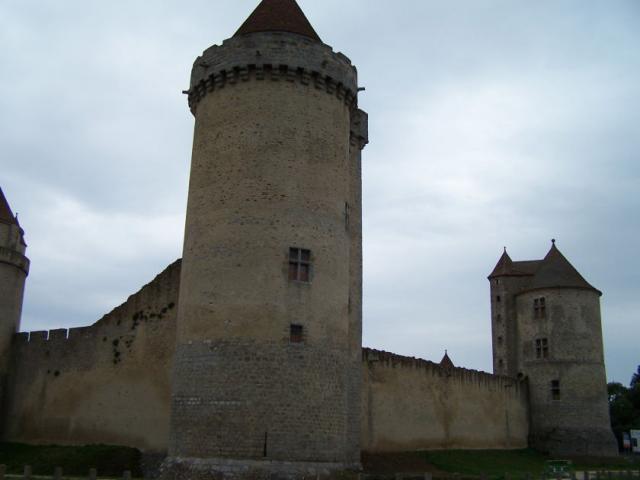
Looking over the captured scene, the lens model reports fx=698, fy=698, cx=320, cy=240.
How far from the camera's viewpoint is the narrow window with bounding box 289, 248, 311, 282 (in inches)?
818

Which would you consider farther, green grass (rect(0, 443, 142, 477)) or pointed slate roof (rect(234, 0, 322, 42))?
green grass (rect(0, 443, 142, 477))

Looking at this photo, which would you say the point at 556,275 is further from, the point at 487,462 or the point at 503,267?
the point at 487,462

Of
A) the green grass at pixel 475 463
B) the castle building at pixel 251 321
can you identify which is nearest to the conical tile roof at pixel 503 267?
the green grass at pixel 475 463

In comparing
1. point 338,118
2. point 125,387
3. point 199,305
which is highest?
point 338,118

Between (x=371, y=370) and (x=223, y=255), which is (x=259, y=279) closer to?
(x=223, y=255)

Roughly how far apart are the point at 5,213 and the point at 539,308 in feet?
105

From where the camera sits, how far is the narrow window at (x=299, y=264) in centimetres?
2078

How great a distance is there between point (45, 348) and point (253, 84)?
54.5 feet

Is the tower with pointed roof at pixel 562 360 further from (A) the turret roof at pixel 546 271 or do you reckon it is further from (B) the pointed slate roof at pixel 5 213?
(B) the pointed slate roof at pixel 5 213

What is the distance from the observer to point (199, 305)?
68.4 ft

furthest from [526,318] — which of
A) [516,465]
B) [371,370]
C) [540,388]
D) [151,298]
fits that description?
[151,298]

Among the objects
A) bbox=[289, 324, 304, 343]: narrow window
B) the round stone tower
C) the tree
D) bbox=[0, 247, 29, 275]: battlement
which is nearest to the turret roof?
the tree

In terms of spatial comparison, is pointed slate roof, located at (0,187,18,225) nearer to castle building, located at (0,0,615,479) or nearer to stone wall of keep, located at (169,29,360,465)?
castle building, located at (0,0,615,479)

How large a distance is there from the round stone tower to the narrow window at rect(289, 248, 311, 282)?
1.3 inches
